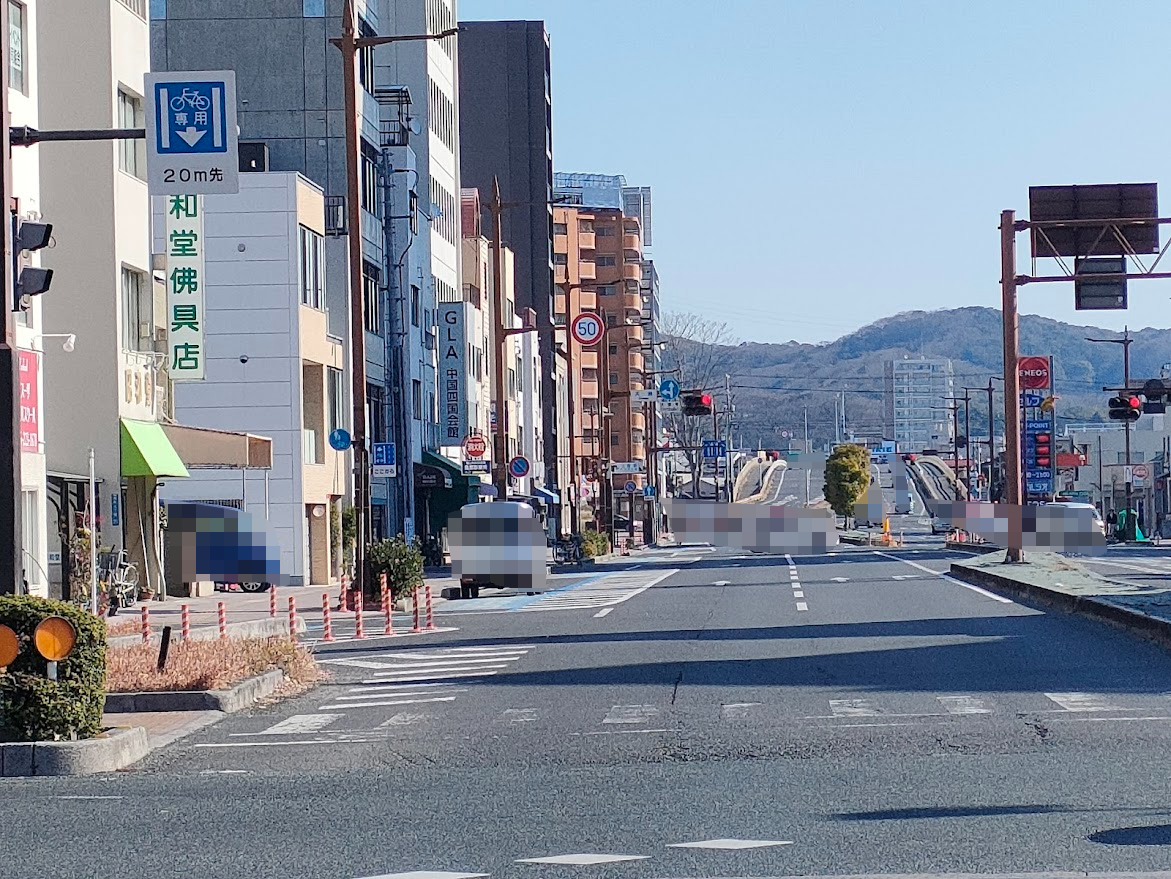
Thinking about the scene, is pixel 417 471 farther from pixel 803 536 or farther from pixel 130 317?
pixel 130 317

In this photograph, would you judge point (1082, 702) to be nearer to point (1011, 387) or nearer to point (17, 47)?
point (17, 47)

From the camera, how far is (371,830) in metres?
9.51

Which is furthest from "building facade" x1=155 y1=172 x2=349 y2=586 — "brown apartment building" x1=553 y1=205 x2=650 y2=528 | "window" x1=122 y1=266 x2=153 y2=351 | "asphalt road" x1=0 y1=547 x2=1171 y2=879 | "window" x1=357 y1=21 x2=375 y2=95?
"brown apartment building" x1=553 y1=205 x2=650 y2=528

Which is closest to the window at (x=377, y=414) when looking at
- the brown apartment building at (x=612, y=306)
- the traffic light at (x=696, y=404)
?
the traffic light at (x=696, y=404)

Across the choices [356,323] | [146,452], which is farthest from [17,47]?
[146,452]

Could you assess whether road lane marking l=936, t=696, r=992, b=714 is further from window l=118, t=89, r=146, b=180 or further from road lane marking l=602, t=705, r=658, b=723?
window l=118, t=89, r=146, b=180

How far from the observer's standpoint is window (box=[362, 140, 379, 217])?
54.9 metres

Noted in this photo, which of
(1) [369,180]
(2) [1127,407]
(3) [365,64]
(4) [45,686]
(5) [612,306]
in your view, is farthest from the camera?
(5) [612,306]

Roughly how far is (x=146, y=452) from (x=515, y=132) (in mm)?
80869

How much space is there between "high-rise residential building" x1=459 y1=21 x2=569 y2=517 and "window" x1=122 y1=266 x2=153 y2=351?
7542cm

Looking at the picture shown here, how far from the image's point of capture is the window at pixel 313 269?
47.3 meters

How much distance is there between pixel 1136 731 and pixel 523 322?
86.5 meters

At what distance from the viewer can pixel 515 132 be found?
11206 cm

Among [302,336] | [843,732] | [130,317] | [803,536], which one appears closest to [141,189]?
[130,317]
